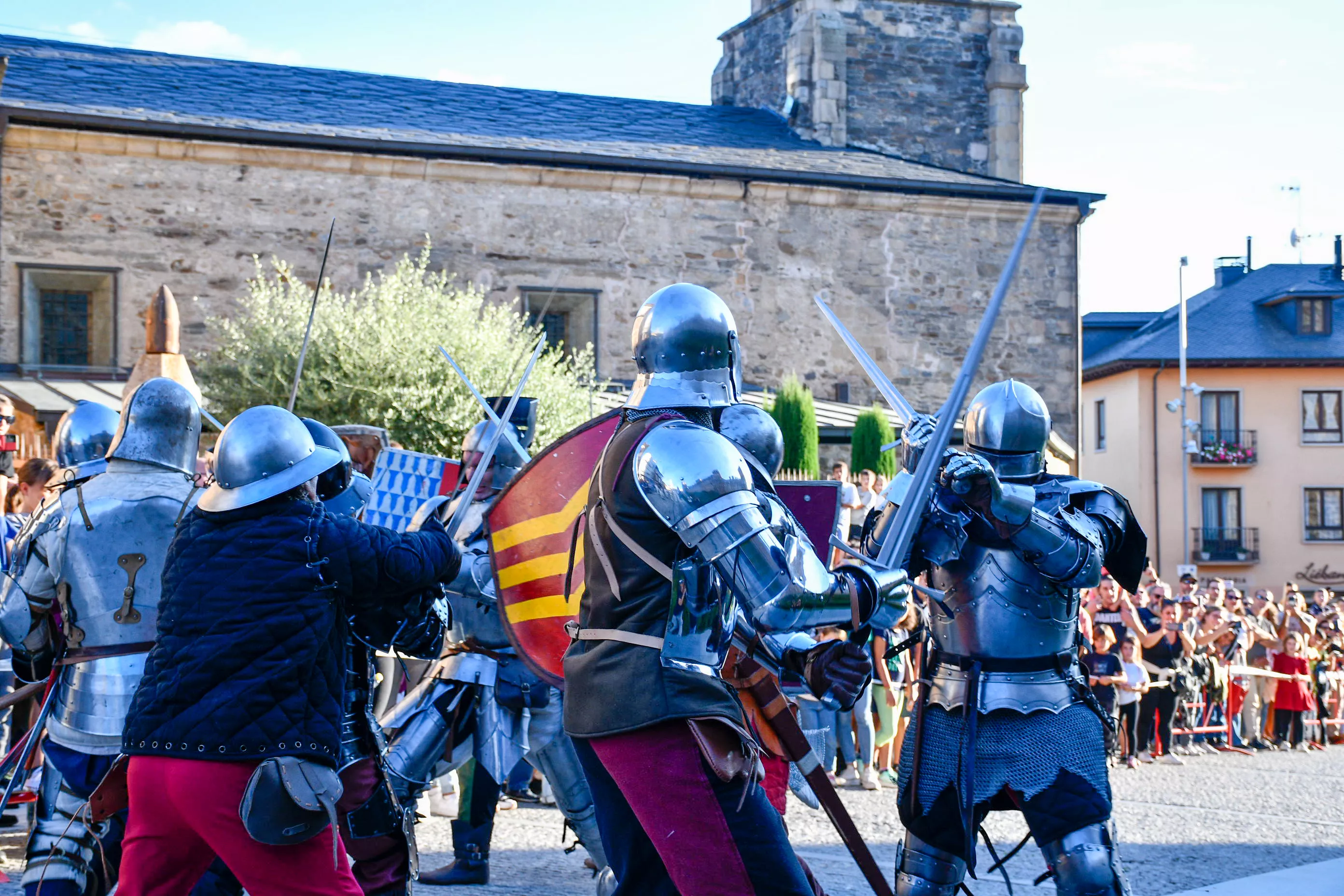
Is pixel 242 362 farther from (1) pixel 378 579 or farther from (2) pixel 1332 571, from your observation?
(2) pixel 1332 571

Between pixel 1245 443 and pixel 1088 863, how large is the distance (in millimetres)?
34717

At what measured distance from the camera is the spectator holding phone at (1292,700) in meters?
13.1

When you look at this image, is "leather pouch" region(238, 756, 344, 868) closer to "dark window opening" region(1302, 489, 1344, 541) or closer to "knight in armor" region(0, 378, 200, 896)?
"knight in armor" region(0, 378, 200, 896)

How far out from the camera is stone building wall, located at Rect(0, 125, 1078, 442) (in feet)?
56.3

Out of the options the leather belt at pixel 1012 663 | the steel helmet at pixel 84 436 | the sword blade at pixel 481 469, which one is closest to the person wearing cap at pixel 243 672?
the sword blade at pixel 481 469

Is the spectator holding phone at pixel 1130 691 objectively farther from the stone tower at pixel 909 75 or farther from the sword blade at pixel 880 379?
the stone tower at pixel 909 75

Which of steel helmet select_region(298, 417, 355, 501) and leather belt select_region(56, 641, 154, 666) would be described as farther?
leather belt select_region(56, 641, 154, 666)

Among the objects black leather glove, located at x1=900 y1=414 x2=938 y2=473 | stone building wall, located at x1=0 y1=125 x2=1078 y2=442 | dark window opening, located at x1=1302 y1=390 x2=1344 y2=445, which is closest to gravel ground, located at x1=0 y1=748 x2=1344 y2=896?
black leather glove, located at x1=900 y1=414 x2=938 y2=473

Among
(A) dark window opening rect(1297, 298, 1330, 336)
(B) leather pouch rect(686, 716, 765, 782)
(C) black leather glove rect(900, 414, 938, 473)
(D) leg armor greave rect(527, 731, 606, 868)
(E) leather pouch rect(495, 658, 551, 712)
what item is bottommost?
(D) leg armor greave rect(527, 731, 606, 868)

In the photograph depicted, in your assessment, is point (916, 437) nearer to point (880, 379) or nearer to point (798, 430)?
point (880, 379)

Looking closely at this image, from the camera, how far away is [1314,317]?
3700cm

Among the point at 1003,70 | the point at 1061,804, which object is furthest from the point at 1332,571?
the point at 1061,804

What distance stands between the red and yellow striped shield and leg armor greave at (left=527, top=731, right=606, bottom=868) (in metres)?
0.92

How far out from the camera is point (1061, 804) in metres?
3.97
